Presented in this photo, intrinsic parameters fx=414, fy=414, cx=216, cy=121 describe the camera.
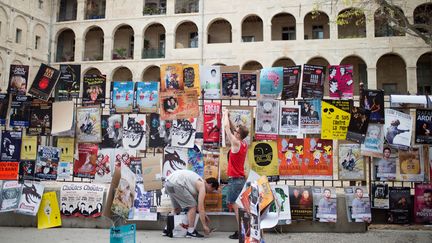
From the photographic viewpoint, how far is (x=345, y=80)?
7418mm

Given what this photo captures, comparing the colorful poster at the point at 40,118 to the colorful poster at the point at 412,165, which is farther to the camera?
the colorful poster at the point at 40,118

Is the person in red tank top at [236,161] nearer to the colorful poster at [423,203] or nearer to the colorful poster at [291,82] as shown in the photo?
the colorful poster at [291,82]

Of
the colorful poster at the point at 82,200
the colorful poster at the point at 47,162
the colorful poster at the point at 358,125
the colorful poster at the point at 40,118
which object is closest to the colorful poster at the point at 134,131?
the colorful poster at the point at 82,200

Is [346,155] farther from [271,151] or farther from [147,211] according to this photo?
[147,211]

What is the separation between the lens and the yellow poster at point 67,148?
316 inches

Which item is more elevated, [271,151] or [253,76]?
[253,76]

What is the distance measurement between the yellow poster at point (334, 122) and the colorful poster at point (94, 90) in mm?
4197

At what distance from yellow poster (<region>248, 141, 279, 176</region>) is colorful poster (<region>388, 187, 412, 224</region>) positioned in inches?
83.6

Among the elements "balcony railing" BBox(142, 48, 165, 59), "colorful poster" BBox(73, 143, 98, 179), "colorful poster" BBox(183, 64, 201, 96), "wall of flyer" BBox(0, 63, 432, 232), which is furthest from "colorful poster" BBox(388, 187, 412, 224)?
"balcony railing" BBox(142, 48, 165, 59)

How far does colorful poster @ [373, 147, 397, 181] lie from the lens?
7402 mm

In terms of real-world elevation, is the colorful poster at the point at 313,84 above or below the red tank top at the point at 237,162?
above

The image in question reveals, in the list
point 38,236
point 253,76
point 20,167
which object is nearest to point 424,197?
point 253,76

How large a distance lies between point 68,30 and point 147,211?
3376cm

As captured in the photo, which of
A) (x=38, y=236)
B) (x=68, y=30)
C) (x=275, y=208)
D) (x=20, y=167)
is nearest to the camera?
(x=275, y=208)
